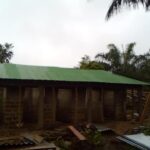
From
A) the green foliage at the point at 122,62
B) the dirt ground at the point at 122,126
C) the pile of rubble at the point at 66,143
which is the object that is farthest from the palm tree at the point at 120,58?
the pile of rubble at the point at 66,143

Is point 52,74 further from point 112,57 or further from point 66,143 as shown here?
point 112,57

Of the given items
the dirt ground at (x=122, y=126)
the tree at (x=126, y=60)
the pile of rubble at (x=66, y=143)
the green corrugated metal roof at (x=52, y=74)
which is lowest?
the dirt ground at (x=122, y=126)

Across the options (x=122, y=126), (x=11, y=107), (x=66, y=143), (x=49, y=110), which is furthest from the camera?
(x=122, y=126)

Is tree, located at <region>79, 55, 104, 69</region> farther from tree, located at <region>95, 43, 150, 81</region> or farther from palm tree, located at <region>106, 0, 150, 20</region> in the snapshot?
palm tree, located at <region>106, 0, 150, 20</region>

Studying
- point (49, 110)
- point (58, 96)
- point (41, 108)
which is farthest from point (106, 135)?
point (58, 96)

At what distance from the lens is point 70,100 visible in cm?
1809

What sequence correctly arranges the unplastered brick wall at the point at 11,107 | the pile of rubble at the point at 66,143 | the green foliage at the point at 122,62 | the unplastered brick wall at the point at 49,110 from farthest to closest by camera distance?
the green foliage at the point at 122,62 → the unplastered brick wall at the point at 49,110 → the unplastered brick wall at the point at 11,107 → the pile of rubble at the point at 66,143

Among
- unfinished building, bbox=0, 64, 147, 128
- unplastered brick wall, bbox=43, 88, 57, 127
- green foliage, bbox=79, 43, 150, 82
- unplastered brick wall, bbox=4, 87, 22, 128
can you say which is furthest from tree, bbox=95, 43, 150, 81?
unplastered brick wall, bbox=4, 87, 22, 128

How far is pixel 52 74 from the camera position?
16.9 meters

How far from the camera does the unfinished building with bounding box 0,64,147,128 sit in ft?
49.8

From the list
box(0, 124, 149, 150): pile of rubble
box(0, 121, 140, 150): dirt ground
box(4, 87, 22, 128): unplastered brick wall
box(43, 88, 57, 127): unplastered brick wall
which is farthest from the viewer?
box(43, 88, 57, 127): unplastered brick wall

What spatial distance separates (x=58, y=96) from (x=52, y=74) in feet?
10.8

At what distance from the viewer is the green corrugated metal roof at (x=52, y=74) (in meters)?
15.2

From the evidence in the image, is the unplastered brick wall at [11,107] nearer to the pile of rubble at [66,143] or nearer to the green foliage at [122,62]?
the pile of rubble at [66,143]
